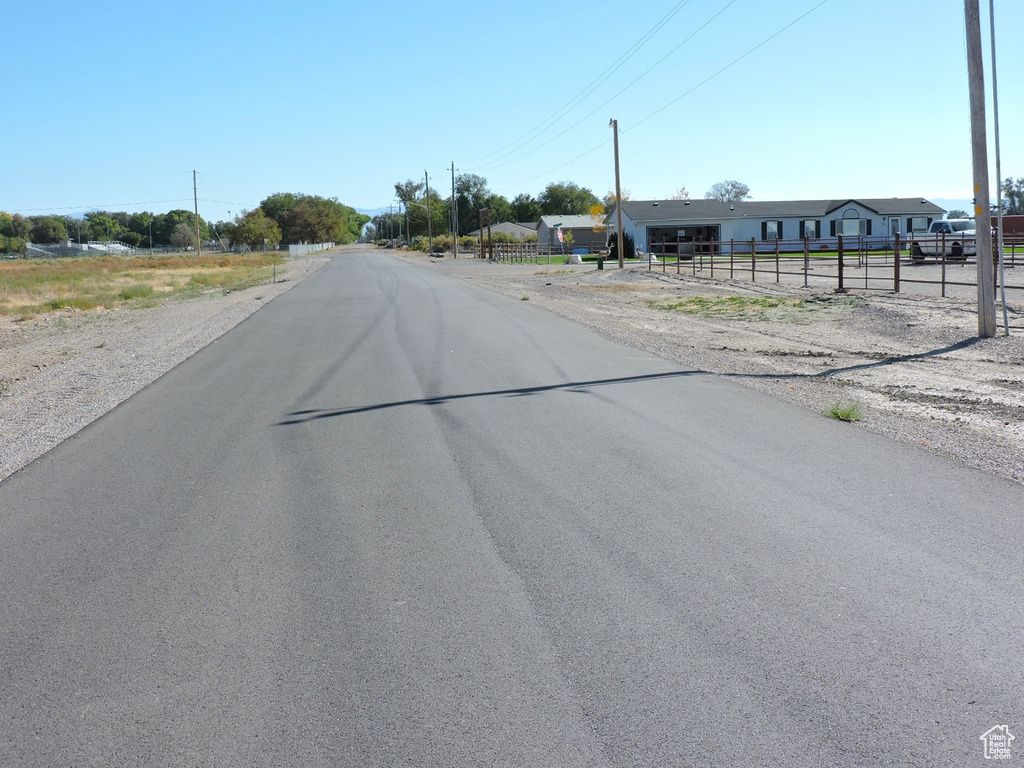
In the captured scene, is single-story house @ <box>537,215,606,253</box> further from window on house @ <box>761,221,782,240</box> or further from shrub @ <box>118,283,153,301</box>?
shrub @ <box>118,283,153,301</box>

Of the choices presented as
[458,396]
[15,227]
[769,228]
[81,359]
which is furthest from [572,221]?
[15,227]

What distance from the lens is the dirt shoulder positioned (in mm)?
9281

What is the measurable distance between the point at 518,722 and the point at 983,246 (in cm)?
1431

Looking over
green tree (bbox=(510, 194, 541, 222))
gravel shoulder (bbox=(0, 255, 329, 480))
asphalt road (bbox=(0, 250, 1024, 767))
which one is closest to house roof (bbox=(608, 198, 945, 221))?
gravel shoulder (bbox=(0, 255, 329, 480))

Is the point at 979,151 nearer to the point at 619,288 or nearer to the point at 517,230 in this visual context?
the point at 619,288

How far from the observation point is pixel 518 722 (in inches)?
141

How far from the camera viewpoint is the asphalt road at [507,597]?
3531mm

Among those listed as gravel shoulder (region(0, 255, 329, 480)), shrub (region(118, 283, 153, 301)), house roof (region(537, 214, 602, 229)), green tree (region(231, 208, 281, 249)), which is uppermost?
green tree (region(231, 208, 281, 249))

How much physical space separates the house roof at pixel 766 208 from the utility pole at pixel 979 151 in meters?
57.3

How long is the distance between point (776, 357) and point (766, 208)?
202 feet

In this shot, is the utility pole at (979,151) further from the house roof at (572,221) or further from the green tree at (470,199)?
the green tree at (470,199)

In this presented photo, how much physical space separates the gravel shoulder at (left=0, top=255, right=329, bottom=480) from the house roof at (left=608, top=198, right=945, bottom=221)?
45.7m

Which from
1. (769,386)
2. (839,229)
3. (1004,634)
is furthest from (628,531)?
(839,229)

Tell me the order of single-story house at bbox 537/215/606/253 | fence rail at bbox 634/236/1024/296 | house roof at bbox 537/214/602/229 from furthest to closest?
house roof at bbox 537/214/602/229, single-story house at bbox 537/215/606/253, fence rail at bbox 634/236/1024/296
